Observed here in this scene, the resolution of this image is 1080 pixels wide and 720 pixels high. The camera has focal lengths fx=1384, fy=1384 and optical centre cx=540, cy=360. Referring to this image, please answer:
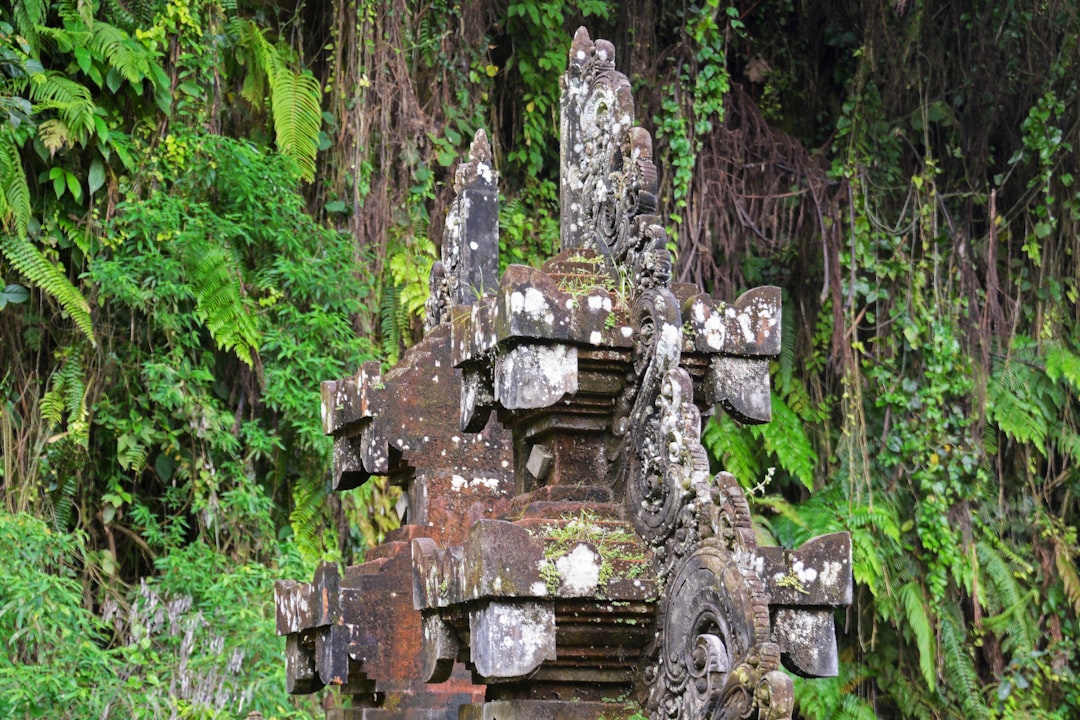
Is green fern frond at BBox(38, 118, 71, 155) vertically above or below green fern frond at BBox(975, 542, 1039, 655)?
above

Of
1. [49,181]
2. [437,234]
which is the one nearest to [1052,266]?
[437,234]

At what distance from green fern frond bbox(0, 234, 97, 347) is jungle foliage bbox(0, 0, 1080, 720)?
0.05 ft

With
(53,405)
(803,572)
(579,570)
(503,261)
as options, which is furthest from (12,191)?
(803,572)

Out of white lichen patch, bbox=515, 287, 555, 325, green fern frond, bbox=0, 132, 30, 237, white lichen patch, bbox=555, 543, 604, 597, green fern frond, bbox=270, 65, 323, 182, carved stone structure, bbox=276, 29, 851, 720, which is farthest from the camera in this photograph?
green fern frond, bbox=270, 65, 323, 182

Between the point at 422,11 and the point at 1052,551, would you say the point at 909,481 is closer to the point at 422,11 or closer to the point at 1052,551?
the point at 1052,551

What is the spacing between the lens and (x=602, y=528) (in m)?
3.86

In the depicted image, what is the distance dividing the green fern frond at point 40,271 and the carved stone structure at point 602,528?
3.36m

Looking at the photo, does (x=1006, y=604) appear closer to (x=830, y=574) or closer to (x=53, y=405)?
(x=830, y=574)

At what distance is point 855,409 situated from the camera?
28.5 ft

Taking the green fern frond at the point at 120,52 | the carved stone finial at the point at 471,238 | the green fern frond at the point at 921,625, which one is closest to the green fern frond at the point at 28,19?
the green fern frond at the point at 120,52

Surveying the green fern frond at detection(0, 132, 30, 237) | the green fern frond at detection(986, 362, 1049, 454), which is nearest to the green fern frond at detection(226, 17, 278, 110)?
the green fern frond at detection(0, 132, 30, 237)

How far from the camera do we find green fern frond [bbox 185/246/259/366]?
25.4 feet

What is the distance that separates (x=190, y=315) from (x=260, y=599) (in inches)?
65.7

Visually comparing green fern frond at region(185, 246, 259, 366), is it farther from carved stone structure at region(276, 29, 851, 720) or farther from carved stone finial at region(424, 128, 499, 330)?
carved stone structure at region(276, 29, 851, 720)
